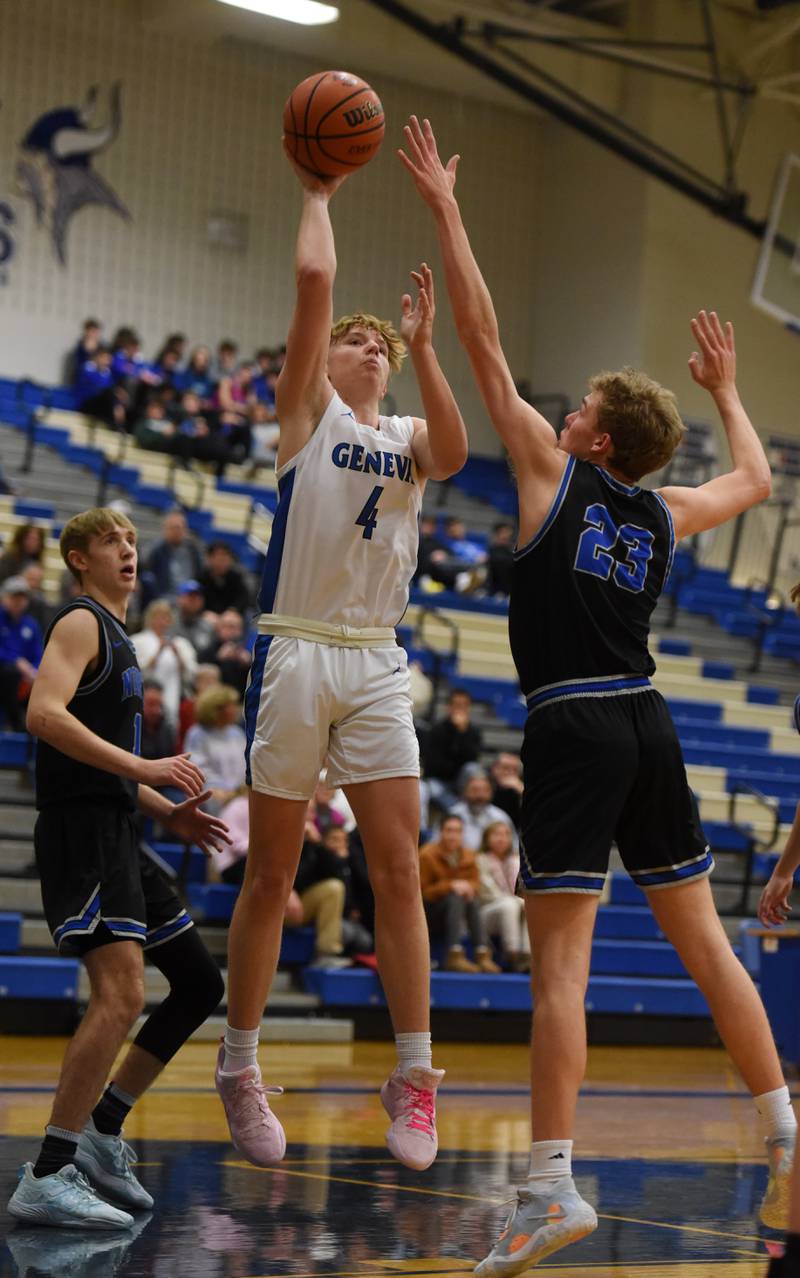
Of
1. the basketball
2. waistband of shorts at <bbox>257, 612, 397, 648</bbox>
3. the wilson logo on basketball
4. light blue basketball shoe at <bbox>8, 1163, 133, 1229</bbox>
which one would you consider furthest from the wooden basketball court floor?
the wilson logo on basketball

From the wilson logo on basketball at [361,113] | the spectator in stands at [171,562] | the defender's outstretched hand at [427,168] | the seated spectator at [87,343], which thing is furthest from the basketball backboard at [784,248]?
the defender's outstretched hand at [427,168]

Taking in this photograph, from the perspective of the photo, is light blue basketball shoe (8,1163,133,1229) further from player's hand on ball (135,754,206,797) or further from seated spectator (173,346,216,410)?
seated spectator (173,346,216,410)

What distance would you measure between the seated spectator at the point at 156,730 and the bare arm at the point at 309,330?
6691mm

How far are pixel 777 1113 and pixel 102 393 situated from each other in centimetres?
1470

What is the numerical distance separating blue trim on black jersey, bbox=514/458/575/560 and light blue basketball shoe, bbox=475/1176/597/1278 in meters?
1.48

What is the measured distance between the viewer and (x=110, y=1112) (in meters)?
4.96

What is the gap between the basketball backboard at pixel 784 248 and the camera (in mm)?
19266

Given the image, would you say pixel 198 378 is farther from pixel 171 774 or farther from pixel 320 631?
pixel 171 774

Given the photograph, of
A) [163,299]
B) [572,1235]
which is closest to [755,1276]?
[572,1235]

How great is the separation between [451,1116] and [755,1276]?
3381mm

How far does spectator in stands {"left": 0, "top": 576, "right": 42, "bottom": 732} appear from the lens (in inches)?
458

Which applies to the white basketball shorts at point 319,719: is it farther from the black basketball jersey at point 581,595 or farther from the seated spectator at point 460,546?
the seated spectator at point 460,546

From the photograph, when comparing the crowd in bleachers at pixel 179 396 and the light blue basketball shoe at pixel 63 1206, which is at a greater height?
the crowd in bleachers at pixel 179 396

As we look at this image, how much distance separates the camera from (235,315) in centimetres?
2095
